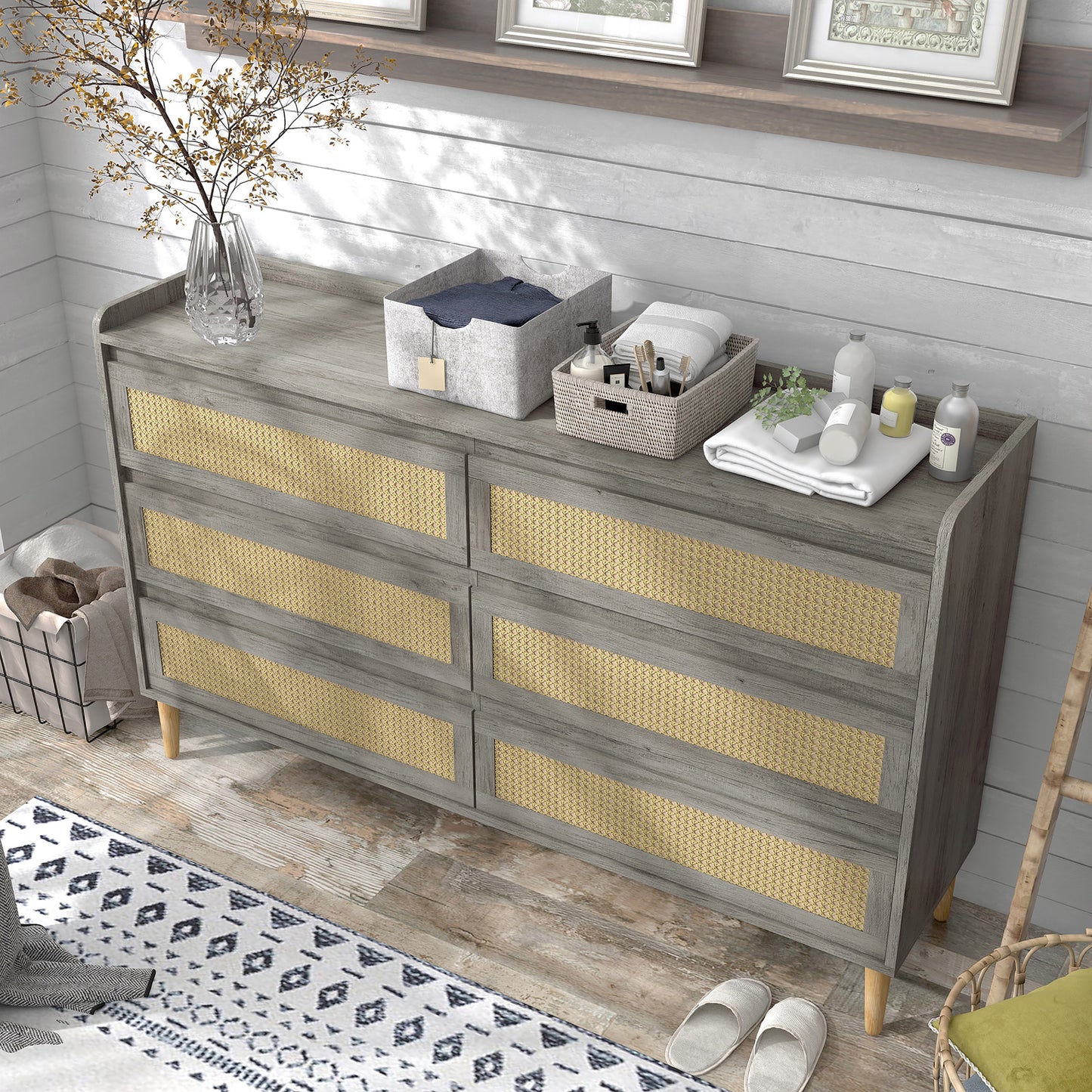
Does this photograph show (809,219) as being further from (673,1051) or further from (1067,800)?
(673,1051)

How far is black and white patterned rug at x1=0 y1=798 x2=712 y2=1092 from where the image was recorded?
2.21 metres

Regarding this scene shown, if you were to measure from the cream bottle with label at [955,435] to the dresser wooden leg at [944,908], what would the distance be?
88cm

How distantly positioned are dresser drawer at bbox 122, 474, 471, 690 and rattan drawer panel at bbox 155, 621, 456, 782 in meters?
0.10

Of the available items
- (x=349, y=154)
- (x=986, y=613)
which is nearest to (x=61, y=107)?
(x=349, y=154)

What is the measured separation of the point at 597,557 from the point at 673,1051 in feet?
2.71

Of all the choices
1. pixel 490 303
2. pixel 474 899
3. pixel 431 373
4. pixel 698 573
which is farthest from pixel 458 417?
pixel 474 899

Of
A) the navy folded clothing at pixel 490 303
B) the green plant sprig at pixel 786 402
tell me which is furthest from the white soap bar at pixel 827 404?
the navy folded clothing at pixel 490 303

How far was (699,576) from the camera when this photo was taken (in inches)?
81.4

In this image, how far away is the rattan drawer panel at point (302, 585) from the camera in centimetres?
240

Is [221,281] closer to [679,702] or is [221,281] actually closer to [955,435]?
[679,702]

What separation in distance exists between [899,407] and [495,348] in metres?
0.63

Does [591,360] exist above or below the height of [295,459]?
above

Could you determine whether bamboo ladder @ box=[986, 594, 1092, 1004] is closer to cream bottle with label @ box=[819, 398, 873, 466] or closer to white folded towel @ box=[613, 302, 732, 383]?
cream bottle with label @ box=[819, 398, 873, 466]

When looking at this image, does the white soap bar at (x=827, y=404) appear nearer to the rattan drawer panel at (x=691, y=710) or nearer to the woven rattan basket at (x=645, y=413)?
the woven rattan basket at (x=645, y=413)
